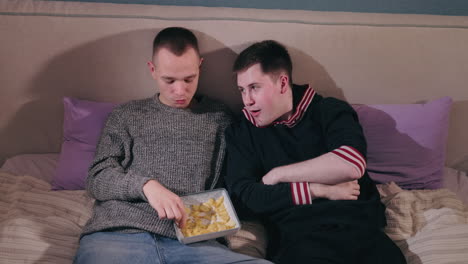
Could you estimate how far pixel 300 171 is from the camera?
1.46 m

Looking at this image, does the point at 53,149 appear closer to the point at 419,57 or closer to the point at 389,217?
the point at 389,217

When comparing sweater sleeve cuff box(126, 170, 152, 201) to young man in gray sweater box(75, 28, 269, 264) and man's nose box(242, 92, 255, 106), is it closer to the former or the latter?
young man in gray sweater box(75, 28, 269, 264)

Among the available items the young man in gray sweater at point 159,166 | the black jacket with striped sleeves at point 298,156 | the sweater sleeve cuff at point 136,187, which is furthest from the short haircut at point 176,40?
the sweater sleeve cuff at point 136,187

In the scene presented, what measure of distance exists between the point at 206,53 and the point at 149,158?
51 cm

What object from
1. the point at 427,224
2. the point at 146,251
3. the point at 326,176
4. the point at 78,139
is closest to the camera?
the point at 146,251

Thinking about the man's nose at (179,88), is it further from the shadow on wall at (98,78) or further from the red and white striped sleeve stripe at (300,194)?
the red and white striped sleeve stripe at (300,194)

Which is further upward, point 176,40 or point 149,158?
point 176,40

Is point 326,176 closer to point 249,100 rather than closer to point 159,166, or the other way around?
point 249,100

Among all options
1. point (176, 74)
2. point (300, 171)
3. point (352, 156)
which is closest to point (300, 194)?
point (300, 171)

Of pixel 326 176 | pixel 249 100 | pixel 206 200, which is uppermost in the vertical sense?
pixel 249 100

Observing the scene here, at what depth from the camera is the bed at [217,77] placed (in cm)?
172

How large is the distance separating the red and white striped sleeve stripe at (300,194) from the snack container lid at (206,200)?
0.21 metres

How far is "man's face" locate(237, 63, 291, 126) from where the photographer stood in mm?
1538

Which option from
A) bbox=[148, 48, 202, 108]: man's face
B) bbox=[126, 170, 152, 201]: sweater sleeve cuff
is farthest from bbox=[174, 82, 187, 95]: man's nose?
bbox=[126, 170, 152, 201]: sweater sleeve cuff
